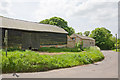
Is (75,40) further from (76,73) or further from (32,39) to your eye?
(76,73)

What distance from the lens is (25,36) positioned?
17.2 metres

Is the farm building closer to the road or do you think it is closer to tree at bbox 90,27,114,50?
tree at bbox 90,27,114,50

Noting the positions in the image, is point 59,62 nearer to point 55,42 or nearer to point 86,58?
point 86,58

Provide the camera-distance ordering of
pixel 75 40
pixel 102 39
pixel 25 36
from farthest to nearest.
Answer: pixel 102 39 < pixel 75 40 < pixel 25 36

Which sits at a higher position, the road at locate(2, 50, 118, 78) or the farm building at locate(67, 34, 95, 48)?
the farm building at locate(67, 34, 95, 48)

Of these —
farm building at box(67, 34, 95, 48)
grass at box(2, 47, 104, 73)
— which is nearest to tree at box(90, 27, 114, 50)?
farm building at box(67, 34, 95, 48)

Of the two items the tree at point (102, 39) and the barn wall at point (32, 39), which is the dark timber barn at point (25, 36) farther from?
the tree at point (102, 39)

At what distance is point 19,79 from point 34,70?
1.69 metres

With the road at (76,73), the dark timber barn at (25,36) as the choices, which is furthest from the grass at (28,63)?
the dark timber barn at (25,36)

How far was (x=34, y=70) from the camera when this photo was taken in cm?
745

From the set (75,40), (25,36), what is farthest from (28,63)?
(75,40)

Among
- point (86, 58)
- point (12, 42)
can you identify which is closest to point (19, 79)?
point (86, 58)

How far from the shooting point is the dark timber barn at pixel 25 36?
15174mm

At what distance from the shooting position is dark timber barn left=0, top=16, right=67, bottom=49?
15.2m
